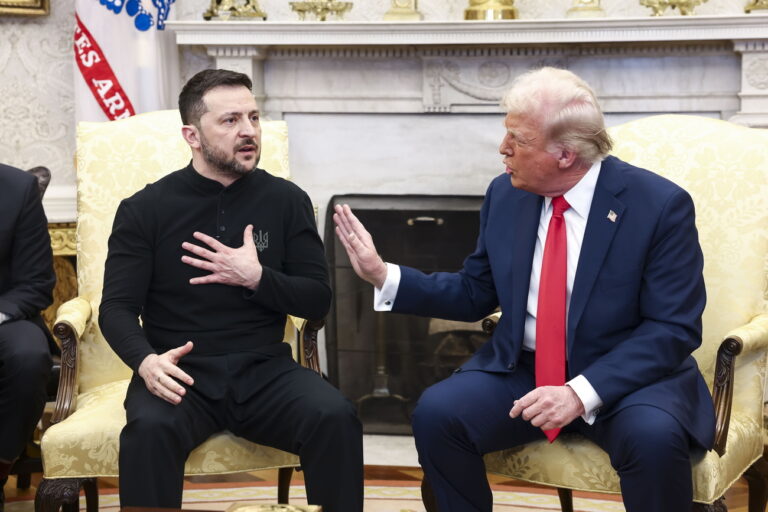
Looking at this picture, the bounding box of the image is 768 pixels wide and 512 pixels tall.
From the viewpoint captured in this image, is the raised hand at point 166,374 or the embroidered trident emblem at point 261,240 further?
the embroidered trident emblem at point 261,240

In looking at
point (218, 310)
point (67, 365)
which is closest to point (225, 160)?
point (218, 310)

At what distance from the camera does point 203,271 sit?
2701 mm

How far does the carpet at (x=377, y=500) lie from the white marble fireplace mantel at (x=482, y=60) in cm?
158

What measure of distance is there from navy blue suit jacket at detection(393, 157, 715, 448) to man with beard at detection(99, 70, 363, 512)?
0.35 metres

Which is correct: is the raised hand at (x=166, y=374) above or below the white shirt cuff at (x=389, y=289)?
below

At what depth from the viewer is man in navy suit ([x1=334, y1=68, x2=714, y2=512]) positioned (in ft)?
7.63

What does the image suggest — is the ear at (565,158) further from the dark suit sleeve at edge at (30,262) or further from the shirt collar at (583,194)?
the dark suit sleeve at edge at (30,262)

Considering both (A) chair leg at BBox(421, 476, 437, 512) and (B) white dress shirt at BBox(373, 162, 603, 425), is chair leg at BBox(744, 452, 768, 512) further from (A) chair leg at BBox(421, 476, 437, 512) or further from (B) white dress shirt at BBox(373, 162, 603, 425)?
(A) chair leg at BBox(421, 476, 437, 512)

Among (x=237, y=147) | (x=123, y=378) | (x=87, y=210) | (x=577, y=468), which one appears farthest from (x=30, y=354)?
(x=577, y=468)

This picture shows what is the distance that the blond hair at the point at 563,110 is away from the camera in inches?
96.4

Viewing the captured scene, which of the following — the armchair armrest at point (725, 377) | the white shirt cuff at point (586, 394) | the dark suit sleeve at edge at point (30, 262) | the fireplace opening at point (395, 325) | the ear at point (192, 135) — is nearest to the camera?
the white shirt cuff at point (586, 394)

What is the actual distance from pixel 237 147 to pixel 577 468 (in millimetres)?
1186

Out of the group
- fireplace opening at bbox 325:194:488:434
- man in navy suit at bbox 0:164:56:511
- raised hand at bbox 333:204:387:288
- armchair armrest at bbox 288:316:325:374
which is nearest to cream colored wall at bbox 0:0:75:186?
fireplace opening at bbox 325:194:488:434

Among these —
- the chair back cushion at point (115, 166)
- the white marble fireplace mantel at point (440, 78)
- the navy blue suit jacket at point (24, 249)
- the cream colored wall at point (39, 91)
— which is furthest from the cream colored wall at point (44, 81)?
the navy blue suit jacket at point (24, 249)
